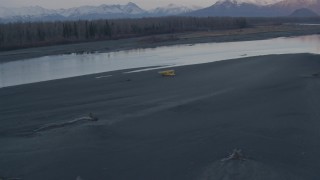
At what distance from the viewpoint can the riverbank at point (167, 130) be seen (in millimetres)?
8156

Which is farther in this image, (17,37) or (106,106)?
(17,37)

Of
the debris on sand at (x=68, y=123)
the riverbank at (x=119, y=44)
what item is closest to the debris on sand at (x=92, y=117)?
the debris on sand at (x=68, y=123)

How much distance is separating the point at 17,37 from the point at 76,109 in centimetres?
5078

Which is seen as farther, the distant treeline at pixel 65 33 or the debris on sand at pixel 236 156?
the distant treeline at pixel 65 33

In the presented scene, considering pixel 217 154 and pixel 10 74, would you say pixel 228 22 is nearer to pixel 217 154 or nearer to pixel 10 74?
pixel 10 74

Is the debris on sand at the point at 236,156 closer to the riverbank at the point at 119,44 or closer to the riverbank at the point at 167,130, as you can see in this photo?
the riverbank at the point at 167,130

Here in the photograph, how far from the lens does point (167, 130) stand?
10.7m

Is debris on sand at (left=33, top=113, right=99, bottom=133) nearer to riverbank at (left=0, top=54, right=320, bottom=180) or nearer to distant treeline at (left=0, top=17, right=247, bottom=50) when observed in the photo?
riverbank at (left=0, top=54, right=320, bottom=180)

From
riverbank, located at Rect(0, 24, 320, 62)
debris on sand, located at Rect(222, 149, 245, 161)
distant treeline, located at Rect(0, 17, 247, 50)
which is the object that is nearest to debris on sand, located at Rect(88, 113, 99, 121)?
debris on sand, located at Rect(222, 149, 245, 161)

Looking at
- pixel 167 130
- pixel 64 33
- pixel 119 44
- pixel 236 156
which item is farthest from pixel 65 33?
pixel 236 156

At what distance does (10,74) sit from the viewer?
27.9 metres

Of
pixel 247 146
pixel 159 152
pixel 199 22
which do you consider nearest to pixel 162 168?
pixel 159 152

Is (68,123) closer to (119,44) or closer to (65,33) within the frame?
(119,44)

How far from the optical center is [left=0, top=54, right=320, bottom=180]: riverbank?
816 centimetres
